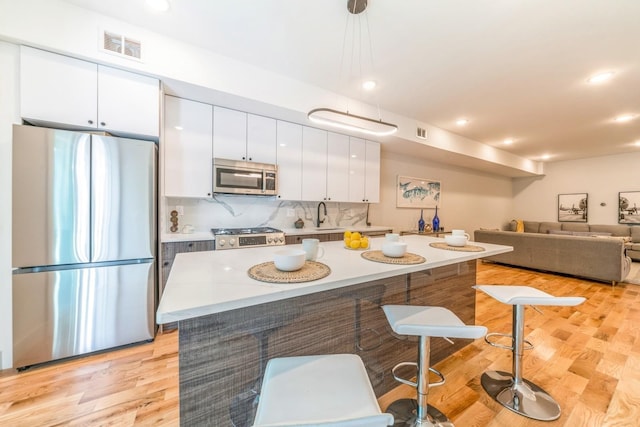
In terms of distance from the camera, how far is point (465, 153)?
4.68 m

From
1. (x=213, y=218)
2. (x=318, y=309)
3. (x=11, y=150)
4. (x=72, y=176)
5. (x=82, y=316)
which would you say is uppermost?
(x=11, y=150)

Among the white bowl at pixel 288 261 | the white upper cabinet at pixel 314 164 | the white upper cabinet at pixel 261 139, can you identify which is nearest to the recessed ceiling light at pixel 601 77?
the white upper cabinet at pixel 314 164

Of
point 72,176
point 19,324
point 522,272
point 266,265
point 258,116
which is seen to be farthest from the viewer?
point 522,272

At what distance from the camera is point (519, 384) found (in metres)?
1.60

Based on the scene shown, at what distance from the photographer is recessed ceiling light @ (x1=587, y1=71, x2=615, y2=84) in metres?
2.50

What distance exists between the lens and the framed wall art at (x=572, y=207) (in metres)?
6.54

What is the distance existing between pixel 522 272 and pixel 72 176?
644 cm

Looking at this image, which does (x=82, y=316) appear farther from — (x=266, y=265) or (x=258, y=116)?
(x=258, y=116)

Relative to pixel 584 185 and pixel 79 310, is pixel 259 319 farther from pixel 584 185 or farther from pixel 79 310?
pixel 584 185

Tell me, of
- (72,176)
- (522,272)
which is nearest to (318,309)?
(72,176)

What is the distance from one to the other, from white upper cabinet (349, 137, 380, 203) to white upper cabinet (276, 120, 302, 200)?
0.89 metres

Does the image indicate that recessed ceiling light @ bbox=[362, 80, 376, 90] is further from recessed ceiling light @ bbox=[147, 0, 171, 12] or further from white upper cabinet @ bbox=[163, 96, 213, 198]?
recessed ceiling light @ bbox=[147, 0, 171, 12]

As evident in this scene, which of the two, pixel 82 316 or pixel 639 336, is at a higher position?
pixel 82 316

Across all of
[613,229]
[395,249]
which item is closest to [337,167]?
[395,249]
